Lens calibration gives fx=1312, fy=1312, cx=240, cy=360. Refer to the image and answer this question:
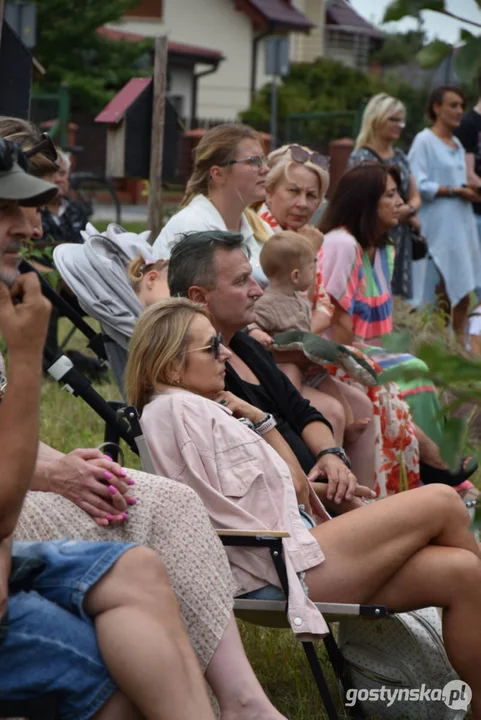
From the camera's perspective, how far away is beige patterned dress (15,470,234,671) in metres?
3.19

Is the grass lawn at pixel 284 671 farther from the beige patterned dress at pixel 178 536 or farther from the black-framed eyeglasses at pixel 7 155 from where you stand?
the black-framed eyeglasses at pixel 7 155

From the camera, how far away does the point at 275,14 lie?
4959cm

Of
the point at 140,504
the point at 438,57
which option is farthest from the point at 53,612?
the point at 438,57

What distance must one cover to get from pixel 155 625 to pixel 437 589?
46.0 inches

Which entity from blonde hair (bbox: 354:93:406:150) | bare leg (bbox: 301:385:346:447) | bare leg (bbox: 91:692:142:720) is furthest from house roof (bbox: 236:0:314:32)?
bare leg (bbox: 91:692:142:720)

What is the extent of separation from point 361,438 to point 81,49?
113 feet

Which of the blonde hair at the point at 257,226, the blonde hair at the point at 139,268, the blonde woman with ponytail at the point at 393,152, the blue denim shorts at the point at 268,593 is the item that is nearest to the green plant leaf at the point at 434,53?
the blue denim shorts at the point at 268,593

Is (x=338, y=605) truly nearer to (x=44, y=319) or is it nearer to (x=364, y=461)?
(x=44, y=319)

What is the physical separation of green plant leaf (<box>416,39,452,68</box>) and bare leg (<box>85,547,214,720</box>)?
1.48m

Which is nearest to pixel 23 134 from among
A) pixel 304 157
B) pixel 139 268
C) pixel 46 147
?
pixel 46 147

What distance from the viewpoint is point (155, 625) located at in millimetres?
2795

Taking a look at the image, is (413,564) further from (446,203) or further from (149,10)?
(149,10)

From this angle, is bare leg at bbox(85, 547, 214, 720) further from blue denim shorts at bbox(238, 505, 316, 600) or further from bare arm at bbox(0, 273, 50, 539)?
blue denim shorts at bbox(238, 505, 316, 600)

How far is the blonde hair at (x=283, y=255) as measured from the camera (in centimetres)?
551
